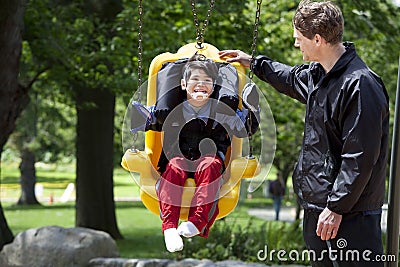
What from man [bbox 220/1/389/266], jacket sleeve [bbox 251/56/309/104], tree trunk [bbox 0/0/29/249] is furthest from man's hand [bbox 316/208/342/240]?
tree trunk [bbox 0/0/29/249]

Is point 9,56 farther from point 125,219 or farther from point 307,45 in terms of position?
A: point 125,219

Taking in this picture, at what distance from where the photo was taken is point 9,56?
8.38m

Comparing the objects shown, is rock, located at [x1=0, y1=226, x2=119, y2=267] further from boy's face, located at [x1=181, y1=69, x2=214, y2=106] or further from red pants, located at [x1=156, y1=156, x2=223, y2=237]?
boy's face, located at [x1=181, y1=69, x2=214, y2=106]

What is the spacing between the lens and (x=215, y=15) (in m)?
9.70

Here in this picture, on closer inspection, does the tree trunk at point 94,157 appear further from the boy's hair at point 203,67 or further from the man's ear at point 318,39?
the man's ear at point 318,39

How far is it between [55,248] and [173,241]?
4.79m

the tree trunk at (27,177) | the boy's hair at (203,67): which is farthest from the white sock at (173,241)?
the tree trunk at (27,177)

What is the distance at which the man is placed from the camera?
3.25 m

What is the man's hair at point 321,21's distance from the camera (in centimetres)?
340

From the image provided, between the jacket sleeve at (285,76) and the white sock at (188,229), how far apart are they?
2.81 ft

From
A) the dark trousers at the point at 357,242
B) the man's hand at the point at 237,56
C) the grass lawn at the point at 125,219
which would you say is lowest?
the grass lawn at the point at 125,219

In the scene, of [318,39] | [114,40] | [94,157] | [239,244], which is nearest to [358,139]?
[318,39]

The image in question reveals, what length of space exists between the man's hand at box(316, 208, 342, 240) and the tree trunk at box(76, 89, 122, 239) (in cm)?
892

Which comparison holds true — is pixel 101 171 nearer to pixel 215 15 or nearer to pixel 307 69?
pixel 215 15
